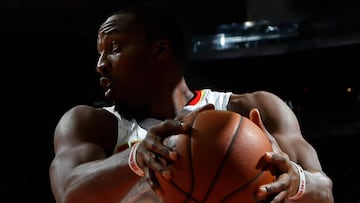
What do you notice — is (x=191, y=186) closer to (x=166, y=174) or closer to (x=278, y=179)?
(x=166, y=174)

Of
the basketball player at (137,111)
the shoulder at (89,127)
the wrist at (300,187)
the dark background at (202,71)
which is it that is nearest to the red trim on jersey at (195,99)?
the basketball player at (137,111)

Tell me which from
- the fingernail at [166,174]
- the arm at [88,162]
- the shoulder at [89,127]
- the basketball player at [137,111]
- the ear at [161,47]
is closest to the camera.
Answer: the fingernail at [166,174]

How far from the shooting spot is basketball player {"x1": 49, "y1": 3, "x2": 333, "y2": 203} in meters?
2.13

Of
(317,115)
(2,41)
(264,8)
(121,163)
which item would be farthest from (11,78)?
(121,163)

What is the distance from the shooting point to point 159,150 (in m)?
1.65

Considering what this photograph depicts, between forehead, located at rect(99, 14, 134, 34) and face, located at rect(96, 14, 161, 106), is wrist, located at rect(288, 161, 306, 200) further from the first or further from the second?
forehead, located at rect(99, 14, 134, 34)

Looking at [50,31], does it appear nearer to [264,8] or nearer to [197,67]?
[197,67]

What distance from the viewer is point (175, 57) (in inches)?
102

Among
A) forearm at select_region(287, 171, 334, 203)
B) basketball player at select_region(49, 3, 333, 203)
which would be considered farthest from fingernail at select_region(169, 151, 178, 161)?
forearm at select_region(287, 171, 334, 203)

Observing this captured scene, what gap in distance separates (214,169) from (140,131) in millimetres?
805

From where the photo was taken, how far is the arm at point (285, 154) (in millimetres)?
1703

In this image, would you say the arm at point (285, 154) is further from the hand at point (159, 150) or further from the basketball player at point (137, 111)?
the hand at point (159, 150)

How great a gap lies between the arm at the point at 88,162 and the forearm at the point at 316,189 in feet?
1.65

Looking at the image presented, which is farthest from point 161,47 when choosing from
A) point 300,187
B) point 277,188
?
point 277,188
